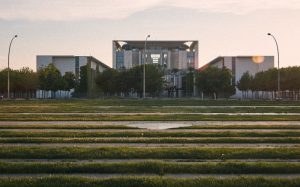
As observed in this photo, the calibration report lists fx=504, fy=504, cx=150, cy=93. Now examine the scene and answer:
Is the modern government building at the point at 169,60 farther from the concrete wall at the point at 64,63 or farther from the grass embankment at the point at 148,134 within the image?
the grass embankment at the point at 148,134

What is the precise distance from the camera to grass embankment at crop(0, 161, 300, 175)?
10070mm

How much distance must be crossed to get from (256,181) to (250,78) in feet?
366

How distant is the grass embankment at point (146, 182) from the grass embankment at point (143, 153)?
2.80m

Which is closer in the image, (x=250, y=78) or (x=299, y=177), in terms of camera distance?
(x=299, y=177)

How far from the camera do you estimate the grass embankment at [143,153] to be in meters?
12.0

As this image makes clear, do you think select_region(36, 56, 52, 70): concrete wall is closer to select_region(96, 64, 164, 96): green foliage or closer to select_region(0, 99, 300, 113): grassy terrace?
select_region(96, 64, 164, 96): green foliage

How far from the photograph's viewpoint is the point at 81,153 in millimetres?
12359

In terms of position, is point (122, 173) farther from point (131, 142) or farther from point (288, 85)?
point (288, 85)

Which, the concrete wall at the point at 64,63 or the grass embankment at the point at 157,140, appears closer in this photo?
the grass embankment at the point at 157,140

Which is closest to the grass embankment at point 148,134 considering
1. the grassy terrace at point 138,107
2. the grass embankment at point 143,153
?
the grass embankment at point 143,153

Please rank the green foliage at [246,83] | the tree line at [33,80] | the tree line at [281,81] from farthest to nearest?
the green foliage at [246,83], the tree line at [33,80], the tree line at [281,81]

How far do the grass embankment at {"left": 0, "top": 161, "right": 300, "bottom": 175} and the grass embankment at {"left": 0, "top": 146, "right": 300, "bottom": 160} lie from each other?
128 centimetres

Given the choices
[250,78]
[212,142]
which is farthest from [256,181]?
[250,78]

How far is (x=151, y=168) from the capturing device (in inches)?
406
